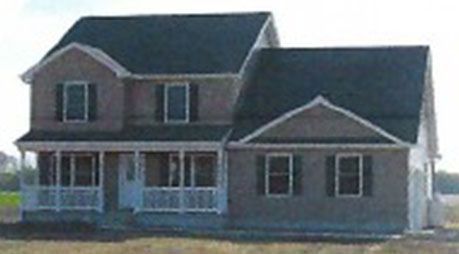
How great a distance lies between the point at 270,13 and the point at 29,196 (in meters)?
12.9

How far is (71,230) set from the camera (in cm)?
4141

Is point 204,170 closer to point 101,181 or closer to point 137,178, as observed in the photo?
point 137,178

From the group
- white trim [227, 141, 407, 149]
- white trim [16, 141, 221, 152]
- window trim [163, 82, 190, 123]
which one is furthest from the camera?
window trim [163, 82, 190, 123]

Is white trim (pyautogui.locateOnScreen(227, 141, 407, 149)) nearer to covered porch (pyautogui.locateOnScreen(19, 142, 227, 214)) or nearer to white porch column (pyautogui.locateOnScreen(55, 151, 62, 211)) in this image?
→ covered porch (pyautogui.locateOnScreen(19, 142, 227, 214))

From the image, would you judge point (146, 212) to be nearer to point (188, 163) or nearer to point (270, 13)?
point (188, 163)

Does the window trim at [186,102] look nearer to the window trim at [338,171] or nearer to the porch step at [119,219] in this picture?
the porch step at [119,219]

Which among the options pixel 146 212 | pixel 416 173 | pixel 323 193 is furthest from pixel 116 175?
pixel 416 173

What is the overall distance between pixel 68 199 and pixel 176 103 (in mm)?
5651

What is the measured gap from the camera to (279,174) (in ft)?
142

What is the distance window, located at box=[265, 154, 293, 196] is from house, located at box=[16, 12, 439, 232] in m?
0.04

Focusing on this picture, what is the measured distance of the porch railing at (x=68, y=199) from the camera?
150 feet

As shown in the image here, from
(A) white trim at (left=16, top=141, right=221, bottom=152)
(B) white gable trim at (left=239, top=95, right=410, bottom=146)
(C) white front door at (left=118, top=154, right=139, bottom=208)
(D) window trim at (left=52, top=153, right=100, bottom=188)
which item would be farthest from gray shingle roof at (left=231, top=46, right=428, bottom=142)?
(D) window trim at (left=52, top=153, right=100, bottom=188)

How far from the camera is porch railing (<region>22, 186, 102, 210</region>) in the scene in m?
45.8

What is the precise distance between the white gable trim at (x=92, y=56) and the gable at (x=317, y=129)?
21.1ft
